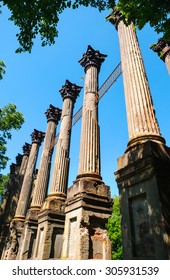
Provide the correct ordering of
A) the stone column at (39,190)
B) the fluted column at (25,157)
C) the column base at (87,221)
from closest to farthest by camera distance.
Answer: the column base at (87,221) < the stone column at (39,190) < the fluted column at (25,157)

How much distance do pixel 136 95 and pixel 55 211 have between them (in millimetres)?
6848

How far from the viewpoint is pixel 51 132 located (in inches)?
662

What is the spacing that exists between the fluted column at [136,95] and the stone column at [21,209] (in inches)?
561

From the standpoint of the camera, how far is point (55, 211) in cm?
999

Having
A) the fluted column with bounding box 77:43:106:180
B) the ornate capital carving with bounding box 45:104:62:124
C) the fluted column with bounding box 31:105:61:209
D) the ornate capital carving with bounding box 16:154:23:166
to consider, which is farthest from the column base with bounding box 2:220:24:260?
the fluted column with bounding box 77:43:106:180

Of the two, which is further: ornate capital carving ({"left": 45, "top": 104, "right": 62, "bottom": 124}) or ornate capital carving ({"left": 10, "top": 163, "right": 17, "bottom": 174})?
ornate capital carving ({"left": 10, "top": 163, "right": 17, "bottom": 174})

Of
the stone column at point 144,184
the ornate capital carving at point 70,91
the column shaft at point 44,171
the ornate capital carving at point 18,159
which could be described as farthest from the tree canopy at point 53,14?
the ornate capital carving at point 18,159

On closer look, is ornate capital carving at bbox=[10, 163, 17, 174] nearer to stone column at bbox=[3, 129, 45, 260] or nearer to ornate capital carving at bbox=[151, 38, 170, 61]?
stone column at bbox=[3, 129, 45, 260]

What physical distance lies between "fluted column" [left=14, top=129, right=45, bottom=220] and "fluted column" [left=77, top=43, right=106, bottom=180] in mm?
10457

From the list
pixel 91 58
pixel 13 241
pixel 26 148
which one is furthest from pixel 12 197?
pixel 91 58

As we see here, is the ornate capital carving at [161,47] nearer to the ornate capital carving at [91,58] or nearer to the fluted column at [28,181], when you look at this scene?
the ornate capital carving at [91,58]

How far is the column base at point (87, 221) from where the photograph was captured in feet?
21.3

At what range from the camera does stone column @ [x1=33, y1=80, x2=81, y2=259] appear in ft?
30.4
